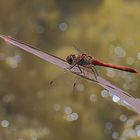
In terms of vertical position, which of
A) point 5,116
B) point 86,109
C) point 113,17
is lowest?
point 5,116

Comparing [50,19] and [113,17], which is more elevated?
[113,17]

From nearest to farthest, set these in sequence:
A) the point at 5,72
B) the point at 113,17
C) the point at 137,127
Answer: the point at 137,127 < the point at 5,72 < the point at 113,17

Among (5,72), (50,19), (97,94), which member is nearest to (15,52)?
(5,72)

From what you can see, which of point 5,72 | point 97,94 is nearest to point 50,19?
point 5,72

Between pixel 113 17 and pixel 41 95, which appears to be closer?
pixel 41 95

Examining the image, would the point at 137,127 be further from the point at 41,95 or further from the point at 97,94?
the point at 41,95

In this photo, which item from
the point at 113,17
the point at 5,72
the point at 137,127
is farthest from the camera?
the point at 113,17
